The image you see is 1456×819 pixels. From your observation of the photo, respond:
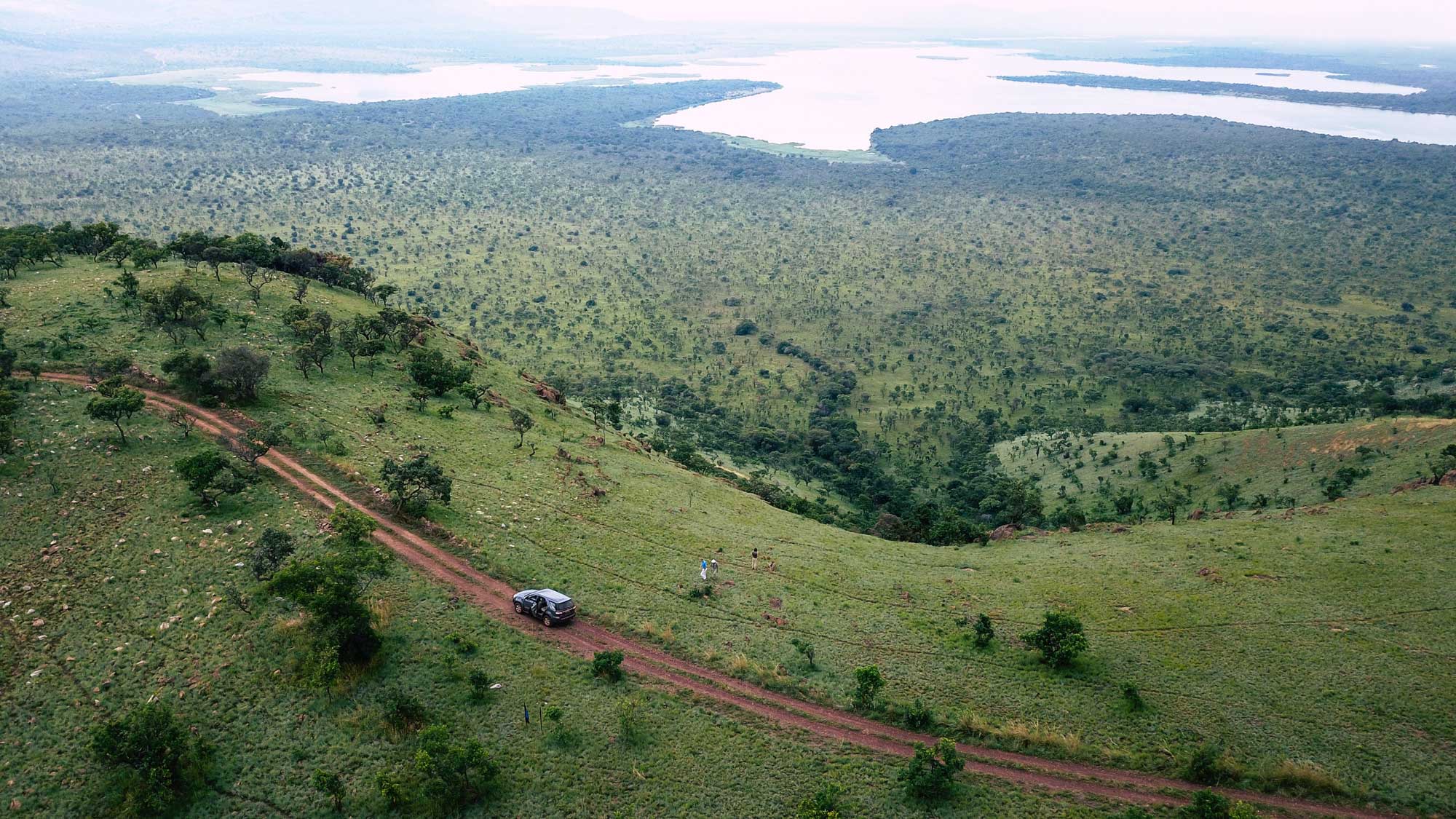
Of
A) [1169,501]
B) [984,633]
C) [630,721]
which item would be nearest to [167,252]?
[630,721]

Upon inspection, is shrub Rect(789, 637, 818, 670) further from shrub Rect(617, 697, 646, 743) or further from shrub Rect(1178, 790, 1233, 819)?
shrub Rect(1178, 790, 1233, 819)

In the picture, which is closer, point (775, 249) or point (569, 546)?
point (569, 546)

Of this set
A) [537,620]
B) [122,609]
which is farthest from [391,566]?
[122,609]

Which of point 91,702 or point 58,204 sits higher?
point 58,204

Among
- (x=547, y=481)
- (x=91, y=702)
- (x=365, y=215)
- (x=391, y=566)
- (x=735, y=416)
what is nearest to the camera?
(x=91, y=702)

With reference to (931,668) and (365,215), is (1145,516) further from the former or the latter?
(365,215)

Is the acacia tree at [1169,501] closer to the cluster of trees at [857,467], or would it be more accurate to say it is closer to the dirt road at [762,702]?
the cluster of trees at [857,467]
